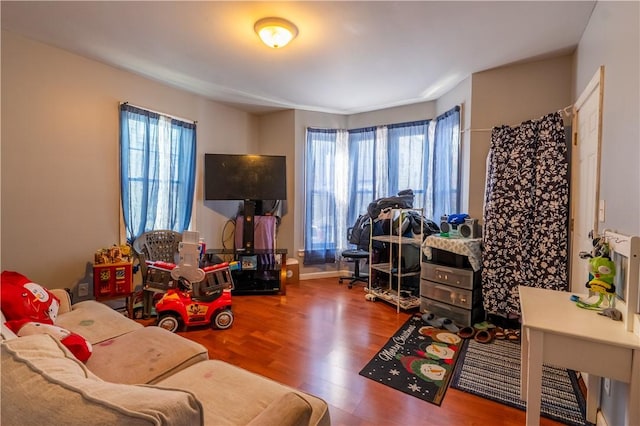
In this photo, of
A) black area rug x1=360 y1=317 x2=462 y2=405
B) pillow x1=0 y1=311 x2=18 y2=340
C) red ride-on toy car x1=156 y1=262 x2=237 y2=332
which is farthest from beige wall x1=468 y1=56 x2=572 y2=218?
pillow x1=0 y1=311 x2=18 y2=340

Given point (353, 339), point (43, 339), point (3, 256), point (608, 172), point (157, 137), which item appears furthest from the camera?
point (157, 137)

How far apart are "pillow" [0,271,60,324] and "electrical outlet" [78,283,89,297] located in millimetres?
1102

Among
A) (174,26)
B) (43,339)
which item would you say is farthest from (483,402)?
(174,26)

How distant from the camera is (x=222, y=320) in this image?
9.20 feet

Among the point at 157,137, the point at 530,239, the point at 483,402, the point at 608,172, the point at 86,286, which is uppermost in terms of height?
the point at 157,137

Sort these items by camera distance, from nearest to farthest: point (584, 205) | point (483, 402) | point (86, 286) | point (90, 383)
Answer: point (90, 383) < point (483, 402) < point (584, 205) < point (86, 286)

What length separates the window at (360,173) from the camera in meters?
3.91

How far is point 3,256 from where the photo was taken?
2.46 meters

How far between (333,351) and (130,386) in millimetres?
1926

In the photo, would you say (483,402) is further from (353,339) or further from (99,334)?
(99,334)

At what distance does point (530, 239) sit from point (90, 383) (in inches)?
121

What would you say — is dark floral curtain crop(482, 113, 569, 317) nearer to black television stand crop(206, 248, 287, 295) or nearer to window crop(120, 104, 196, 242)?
black television stand crop(206, 248, 287, 295)

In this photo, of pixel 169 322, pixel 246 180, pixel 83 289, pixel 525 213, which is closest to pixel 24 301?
pixel 169 322

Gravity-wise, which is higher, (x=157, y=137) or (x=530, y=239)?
(x=157, y=137)
